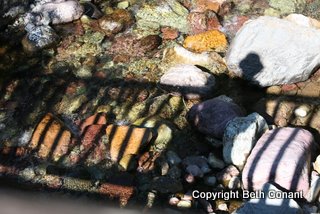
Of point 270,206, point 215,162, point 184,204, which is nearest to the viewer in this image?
point 270,206

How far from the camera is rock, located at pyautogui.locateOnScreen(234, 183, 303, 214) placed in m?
4.05

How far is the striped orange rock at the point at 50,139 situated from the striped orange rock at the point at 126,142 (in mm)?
622

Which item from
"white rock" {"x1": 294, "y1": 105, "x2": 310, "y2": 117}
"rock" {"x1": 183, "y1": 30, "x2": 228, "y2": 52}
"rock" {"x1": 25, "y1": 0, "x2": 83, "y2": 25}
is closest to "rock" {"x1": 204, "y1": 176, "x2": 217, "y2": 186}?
"white rock" {"x1": 294, "y1": 105, "x2": 310, "y2": 117}

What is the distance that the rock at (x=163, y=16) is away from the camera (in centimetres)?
723

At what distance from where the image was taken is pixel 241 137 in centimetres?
489

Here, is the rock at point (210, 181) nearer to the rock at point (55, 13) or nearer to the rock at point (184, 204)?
the rock at point (184, 204)

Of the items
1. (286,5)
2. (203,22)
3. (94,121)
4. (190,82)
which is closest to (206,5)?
(203,22)

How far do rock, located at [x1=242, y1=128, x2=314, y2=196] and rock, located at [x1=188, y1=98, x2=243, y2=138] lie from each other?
0.55 meters

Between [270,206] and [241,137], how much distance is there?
102 cm

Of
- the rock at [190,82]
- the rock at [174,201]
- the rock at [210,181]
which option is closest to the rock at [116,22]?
the rock at [190,82]

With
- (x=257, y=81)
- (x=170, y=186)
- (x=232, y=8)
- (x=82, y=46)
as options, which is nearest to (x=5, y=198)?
(x=170, y=186)

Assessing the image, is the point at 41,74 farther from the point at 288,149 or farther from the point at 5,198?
the point at 288,149

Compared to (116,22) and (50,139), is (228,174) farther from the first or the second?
(116,22)

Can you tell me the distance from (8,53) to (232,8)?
3830 mm
